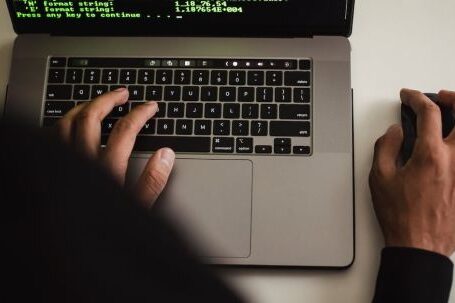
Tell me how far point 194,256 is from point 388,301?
0.43m

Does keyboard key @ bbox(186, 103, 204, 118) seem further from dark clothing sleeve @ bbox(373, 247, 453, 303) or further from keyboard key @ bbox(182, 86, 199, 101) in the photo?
dark clothing sleeve @ bbox(373, 247, 453, 303)

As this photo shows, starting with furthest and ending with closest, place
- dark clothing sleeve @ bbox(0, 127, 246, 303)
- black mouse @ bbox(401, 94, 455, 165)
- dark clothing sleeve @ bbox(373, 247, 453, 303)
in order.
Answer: black mouse @ bbox(401, 94, 455, 165) < dark clothing sleeve @ bbox(373, 247, 453, 303) < dark clothing sleeve @ bbox(0, 127, 246, 303)

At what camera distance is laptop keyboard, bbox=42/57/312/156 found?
73 centimetres

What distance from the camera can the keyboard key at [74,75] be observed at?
770 mm

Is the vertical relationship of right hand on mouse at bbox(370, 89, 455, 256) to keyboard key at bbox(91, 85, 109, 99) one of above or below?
below

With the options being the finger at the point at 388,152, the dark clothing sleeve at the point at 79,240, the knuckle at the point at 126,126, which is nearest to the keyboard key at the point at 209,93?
the knuckle at the point at 126,126

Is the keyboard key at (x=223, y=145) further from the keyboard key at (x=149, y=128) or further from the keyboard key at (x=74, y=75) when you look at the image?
the keyboard key at (x=74, y=75)

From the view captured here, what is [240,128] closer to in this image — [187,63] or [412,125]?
[187,63]

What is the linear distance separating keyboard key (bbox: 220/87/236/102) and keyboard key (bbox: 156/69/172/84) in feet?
0.24

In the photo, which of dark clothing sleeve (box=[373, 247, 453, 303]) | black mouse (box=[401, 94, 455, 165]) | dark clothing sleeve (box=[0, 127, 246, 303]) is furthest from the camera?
black mouse (box=[401, 94, 455, 165])

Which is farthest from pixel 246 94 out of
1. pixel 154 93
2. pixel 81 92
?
pixel 81 92

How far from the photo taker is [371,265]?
69cm

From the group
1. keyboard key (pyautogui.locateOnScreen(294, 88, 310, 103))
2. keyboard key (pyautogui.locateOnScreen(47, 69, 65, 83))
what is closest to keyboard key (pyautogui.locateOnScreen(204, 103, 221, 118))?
keyboard key (pyautogui.locateOnScreen(294, 88, 310, 103))

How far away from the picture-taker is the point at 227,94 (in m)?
0.75
